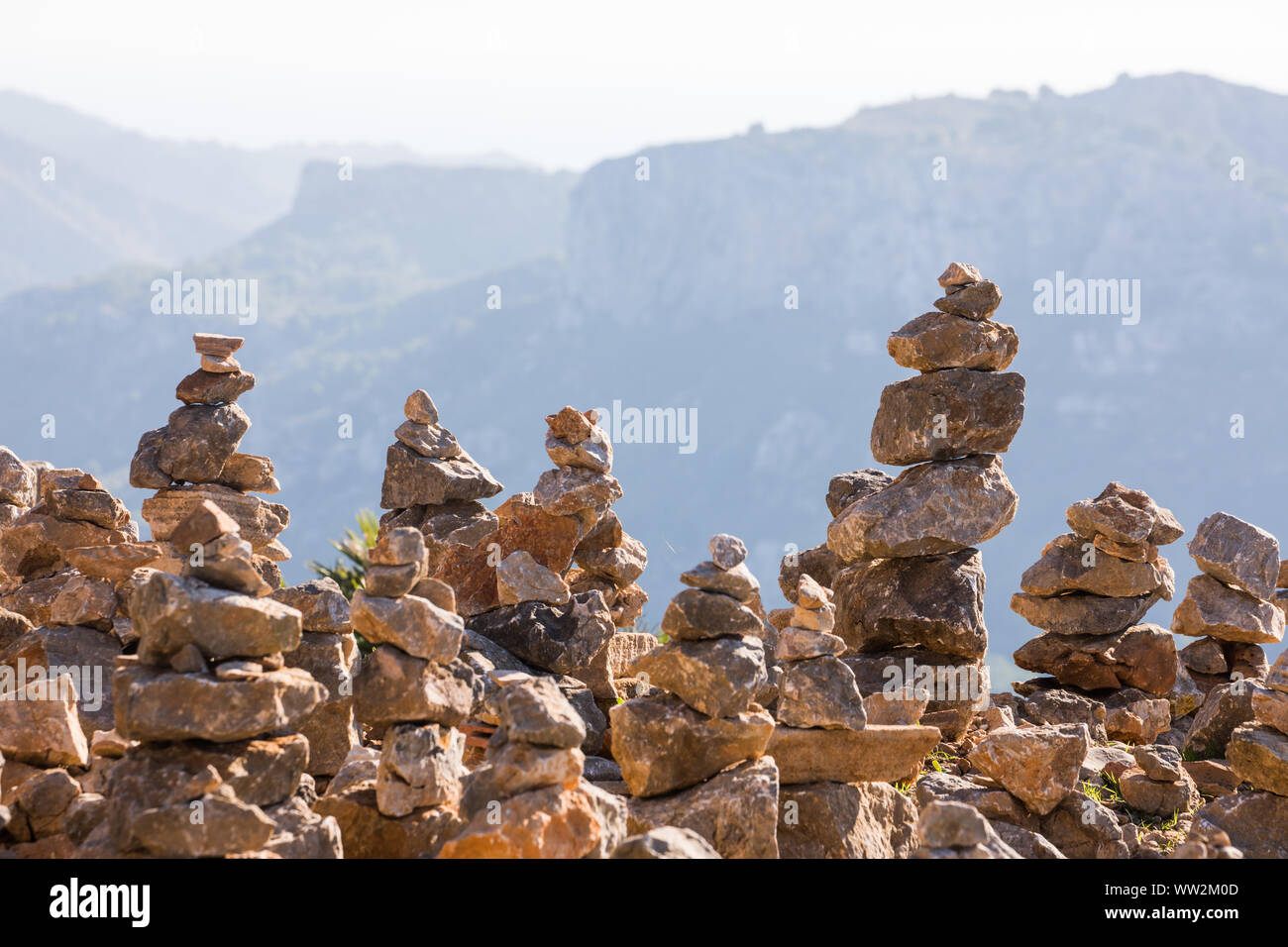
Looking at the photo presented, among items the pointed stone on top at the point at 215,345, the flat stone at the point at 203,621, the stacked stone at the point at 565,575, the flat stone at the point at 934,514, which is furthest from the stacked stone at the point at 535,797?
the pointed stone on top at the point at 215,345

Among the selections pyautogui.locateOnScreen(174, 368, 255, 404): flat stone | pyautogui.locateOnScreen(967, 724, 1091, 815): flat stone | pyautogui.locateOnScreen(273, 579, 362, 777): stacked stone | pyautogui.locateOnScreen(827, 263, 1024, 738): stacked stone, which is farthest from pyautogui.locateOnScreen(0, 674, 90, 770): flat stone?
pyautogui.locateOnScreen(827, 263, 1024, 738): stacked stone

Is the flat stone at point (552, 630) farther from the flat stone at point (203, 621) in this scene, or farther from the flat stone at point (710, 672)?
the flat stone at point (203, 621)

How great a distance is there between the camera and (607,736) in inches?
339

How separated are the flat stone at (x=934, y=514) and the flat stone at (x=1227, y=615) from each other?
273 centimetres

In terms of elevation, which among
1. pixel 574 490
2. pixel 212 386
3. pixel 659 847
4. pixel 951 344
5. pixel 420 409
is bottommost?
pixel 659 847

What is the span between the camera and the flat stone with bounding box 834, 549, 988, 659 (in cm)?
977

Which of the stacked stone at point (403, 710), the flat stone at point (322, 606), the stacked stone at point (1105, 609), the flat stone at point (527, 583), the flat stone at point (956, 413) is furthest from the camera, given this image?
the stacked stone at point (1105, 609)

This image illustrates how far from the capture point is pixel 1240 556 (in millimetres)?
11336

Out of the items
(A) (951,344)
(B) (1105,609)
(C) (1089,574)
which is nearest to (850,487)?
(A) (951,344)

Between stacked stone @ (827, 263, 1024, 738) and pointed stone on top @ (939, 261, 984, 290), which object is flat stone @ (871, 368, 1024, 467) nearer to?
stacked stone @ (827, 263, 1024, 738)

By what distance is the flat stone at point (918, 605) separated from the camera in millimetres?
9773

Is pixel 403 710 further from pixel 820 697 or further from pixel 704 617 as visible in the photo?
pixel 820 697

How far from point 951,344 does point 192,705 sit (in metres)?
6.67
